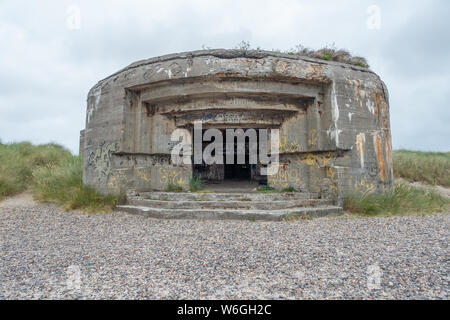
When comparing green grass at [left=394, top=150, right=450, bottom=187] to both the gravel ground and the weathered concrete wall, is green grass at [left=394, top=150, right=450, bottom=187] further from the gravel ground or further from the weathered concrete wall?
the gravel ground

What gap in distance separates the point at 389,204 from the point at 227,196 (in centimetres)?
340

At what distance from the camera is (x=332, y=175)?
530 cm

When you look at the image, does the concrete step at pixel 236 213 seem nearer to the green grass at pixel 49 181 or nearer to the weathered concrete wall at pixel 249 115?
the weathered concrete wall at pixel 249 115

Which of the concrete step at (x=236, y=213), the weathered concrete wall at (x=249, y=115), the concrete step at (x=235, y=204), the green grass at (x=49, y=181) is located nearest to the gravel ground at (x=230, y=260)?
the concrete step at (x=236, y=213)

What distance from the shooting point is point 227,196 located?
5113mm

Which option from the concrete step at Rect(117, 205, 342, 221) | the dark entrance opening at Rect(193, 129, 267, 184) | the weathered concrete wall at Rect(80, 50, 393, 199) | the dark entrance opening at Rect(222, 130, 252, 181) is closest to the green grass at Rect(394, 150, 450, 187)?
the weathered concrete wall at Rect(80, 50, 393, 199)

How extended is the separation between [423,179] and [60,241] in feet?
39.3

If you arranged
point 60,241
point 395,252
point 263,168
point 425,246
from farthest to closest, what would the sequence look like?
point 263,168 < point 60,241 < point 425,246 < point 395,252

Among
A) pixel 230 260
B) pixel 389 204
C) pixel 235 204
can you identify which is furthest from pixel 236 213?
pixel 389 204

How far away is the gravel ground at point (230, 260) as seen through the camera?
1.94 m

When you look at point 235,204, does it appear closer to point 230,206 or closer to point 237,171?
point 230,206
